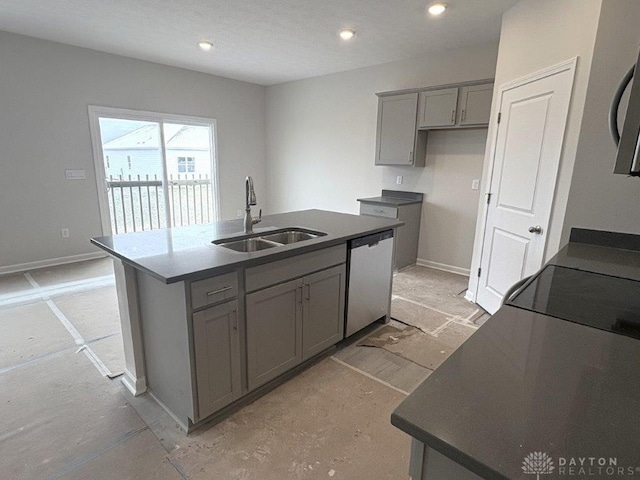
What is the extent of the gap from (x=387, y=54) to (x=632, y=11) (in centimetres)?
293

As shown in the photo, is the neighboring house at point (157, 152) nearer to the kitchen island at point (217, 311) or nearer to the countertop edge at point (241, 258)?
the kitchen island at point (217, 311)

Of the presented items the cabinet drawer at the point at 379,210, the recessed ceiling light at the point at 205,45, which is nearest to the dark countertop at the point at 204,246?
the cabinet drawer at the point at 379,210

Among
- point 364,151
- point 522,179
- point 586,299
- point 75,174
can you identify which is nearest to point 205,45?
point 75,174

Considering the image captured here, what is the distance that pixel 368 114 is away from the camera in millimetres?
4953

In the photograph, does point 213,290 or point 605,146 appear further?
point 605,146

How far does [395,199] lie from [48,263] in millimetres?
4554

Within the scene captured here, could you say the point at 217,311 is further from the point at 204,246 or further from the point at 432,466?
the point at 432,466

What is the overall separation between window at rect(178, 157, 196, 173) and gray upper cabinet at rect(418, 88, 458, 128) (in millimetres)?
3596

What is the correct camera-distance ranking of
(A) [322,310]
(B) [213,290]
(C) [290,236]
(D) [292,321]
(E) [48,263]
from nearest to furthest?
1. (B) [213,290]
2. (D) [292,321]
3. (A) [322,310]
4. (C) [290,236]
5. (E) [48,263]

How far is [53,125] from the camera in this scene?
4109 mm

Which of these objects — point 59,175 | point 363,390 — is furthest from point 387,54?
point 59,175

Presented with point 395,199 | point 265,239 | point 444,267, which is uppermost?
point 395,199

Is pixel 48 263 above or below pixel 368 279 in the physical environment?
below

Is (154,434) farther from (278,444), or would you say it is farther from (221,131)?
(221,131)
